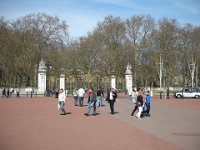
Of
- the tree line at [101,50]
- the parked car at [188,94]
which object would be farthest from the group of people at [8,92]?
the parked car at [188,94]

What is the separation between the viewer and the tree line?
58.8 meters

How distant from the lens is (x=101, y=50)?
217ft

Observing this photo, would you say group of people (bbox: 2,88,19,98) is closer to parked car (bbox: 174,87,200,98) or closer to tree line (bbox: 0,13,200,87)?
tree line (bbox: 0,13,200,87)

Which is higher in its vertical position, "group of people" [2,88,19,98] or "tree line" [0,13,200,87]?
"tree line" [0,13,200,87]

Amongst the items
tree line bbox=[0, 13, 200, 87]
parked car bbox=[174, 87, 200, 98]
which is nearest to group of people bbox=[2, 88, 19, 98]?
tree line bbox=[0, 13, 200, 87]

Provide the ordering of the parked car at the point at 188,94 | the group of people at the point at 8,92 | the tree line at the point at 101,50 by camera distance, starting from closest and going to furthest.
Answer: the group of people at the point at 8,92 < the parked car at the point at 188,94 < the tree line at the point at 101,50

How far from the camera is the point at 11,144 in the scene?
983 cm

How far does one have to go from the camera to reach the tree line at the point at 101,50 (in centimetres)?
5884

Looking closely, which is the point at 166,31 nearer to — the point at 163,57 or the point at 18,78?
the point at 163,57

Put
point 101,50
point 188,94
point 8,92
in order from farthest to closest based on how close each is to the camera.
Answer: point 101,50 → point 188,94 → point 8,92

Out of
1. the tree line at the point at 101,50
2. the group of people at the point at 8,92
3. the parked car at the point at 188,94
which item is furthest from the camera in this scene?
the tree line at the point at 101,50

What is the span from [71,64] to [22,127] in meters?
48.7

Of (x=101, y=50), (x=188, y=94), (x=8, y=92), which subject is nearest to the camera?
(x=8, y=92)

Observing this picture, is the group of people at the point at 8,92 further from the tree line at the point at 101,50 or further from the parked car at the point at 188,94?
the parked car at the point at 188,94
